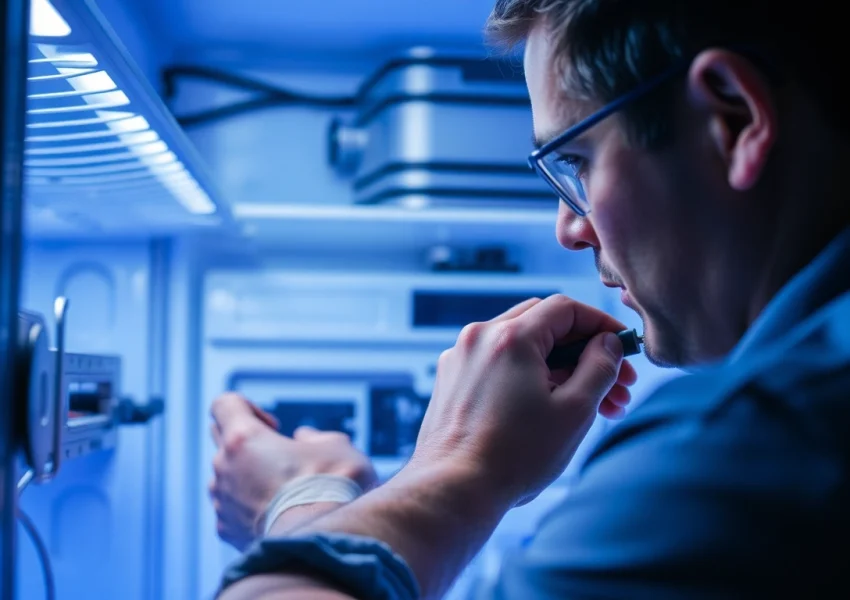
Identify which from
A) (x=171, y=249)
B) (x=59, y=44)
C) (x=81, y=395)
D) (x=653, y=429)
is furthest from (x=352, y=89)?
(x=653, y=429)

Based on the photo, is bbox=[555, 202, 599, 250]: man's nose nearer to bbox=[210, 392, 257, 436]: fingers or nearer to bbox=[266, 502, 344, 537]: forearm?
bbox=[266, 502, 344, 537]: forearm

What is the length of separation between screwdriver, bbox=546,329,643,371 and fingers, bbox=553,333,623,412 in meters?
0.01

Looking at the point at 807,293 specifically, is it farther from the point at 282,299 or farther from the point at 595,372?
the point at 282,299

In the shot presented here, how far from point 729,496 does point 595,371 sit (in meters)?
0.31

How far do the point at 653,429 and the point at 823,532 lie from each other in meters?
0.11

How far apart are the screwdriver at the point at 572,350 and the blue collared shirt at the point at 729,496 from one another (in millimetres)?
293

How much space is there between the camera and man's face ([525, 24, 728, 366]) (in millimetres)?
650

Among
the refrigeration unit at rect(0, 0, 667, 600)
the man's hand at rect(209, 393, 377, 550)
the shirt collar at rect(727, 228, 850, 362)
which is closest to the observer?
the shirt collar at rect(727, 228, 850, 362)

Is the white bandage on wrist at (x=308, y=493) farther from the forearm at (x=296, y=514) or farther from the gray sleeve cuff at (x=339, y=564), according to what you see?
the gray sleeve cuff at (x=339, y=564)

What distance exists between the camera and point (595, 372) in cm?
77

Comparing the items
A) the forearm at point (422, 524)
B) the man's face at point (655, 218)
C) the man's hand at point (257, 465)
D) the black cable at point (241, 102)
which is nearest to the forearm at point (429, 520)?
the forearm at point (422, 524)

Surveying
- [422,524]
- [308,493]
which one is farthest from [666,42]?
[308,493]

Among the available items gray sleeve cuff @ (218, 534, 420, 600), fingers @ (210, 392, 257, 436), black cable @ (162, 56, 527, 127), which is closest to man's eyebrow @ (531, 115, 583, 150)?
gray sleeve cuff @ (218, 534, 420, 600)

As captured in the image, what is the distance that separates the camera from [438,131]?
4.61ft
